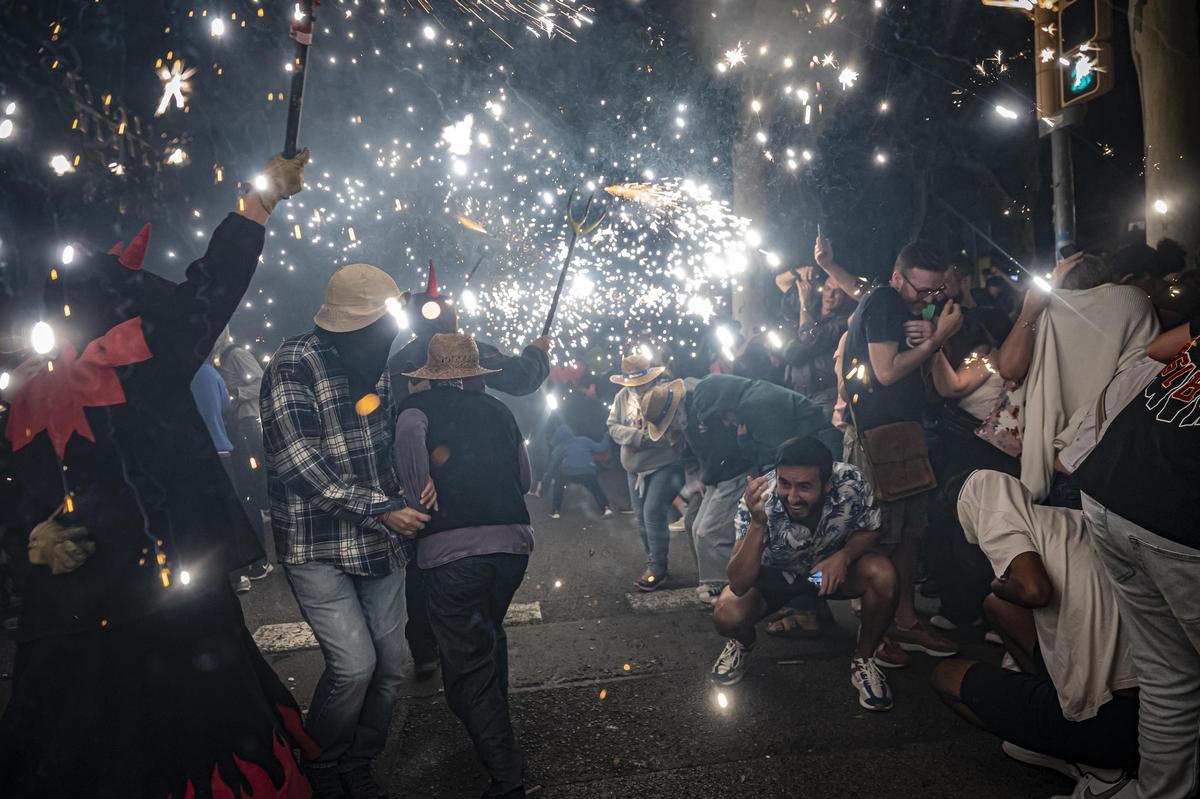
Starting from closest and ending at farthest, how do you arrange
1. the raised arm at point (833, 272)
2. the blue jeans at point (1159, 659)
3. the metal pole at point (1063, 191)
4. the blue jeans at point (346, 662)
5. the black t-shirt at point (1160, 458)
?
the black t-shirt at point (1160, 458)
the blue jeans at point (1159, 659)
the blue jeans at point (346, 662)
the raised arm at point (833, 272)
the metal pole at point (1063, 191)

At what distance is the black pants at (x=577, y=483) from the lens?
9359 millimetres

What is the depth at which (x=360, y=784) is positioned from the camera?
10.4ft

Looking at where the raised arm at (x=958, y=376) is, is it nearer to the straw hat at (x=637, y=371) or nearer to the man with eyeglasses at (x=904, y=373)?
the man with eyeglasses at (x=904, y=373)

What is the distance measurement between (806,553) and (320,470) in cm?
270

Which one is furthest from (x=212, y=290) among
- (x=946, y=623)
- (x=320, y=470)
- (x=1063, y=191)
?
(x=1063, y=191)

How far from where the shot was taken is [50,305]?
8.28ft

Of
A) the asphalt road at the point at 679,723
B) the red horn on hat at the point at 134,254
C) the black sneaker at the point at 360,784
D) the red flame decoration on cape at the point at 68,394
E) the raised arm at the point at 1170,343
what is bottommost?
the asphalt road at the point at 679,723

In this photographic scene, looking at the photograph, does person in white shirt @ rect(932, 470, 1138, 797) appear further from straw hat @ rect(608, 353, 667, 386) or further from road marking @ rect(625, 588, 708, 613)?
straw hat @ rect(608, 353, 667, 386)

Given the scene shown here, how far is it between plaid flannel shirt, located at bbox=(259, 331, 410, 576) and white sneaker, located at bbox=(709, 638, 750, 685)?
6.77 feet

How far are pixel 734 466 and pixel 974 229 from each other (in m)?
6.14

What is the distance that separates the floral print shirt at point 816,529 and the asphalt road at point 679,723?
27.9 inches

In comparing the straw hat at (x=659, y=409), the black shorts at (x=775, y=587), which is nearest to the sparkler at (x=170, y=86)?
the straw hat at (x=659, y=409)

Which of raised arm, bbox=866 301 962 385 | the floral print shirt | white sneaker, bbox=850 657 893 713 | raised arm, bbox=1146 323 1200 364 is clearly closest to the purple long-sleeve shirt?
the floral print shirt

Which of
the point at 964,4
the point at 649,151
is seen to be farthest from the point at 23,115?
the point at 649,151
